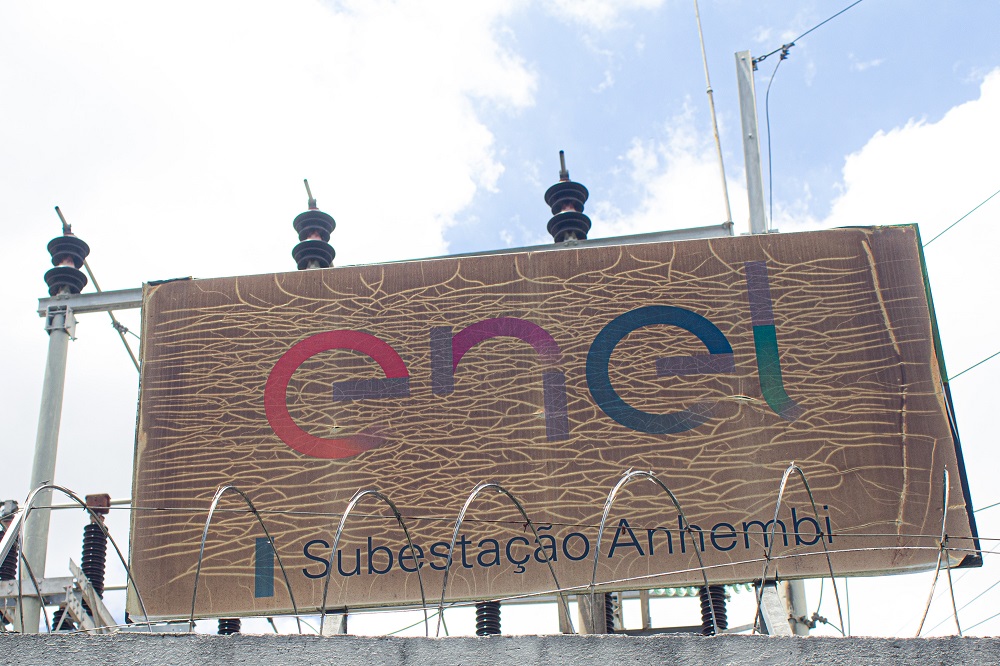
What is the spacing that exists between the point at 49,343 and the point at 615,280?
7.54 meters

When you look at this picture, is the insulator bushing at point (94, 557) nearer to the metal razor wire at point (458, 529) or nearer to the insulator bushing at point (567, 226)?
the metal razor wire at point (458, 529)

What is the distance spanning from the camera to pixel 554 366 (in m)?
12.3

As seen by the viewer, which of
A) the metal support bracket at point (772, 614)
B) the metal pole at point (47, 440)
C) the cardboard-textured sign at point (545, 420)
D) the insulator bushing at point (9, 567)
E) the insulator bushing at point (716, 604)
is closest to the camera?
the metal support bracket at point (772, 614)

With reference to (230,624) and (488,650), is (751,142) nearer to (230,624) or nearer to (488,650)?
(230,624)

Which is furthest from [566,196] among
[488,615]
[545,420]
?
[488,615]

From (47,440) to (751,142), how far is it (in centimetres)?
1004

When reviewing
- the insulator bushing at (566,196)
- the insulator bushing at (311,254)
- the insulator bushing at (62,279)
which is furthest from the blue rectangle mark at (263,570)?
the insulator bushing at (566,196)

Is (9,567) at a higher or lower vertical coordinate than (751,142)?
lower

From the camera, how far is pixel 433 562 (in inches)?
450

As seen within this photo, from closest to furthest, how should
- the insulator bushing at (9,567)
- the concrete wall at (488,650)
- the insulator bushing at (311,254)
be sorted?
the concrete wall at (488,650) < the insulator bushing at (9,567) < the insulator bushing at (311,254)

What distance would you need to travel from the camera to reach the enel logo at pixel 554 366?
11.9 m

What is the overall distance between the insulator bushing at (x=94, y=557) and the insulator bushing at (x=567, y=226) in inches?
269

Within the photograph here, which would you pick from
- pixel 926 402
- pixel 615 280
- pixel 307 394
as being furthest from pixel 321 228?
pixel 926 402

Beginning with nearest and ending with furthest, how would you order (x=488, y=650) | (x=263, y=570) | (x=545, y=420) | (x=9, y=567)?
(x=488, y=650) < (x=263, y=570) < (x=545, y=420) < (x=9, y=567)
